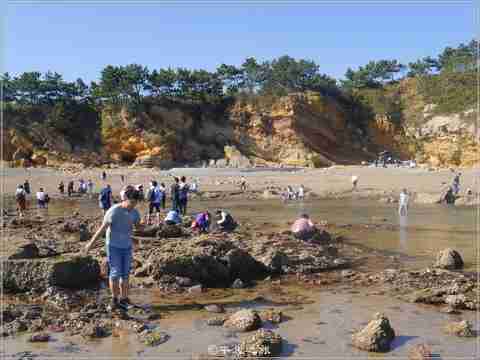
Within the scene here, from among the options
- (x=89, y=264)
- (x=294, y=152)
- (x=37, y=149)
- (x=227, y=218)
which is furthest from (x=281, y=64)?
(x=89, y=264)

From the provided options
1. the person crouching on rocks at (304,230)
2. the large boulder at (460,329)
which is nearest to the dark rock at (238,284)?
the large boulder at (460,329)

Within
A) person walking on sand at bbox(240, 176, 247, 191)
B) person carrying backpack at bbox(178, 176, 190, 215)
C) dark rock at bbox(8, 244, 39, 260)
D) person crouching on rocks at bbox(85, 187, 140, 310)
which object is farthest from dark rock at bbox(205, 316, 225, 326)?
person walking on sand at bbox(240, 176, 247, 191)

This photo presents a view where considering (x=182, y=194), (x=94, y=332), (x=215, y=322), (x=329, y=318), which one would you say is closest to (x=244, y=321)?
(x=215, y=322)

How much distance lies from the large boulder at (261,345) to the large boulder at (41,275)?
320 cm

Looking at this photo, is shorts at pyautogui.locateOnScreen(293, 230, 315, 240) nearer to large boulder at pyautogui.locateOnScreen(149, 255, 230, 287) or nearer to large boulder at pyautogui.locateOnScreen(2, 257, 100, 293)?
large boulder at pyautogui.locateOnScreen(149, 255, 230, 287)

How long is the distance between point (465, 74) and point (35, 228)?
53.5m

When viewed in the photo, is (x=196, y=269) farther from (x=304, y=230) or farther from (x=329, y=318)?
(x=304, y=230)

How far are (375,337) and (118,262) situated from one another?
3166mm

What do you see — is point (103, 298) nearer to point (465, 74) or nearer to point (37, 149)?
point (37, 149)

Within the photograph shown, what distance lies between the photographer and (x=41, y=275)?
721cm

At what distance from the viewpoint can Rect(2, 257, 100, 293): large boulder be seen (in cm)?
719

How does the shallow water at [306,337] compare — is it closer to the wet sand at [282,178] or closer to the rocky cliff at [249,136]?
the wet sand at [282,178]

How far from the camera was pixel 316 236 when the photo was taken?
1284 centimetres

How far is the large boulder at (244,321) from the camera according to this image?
5.73m
